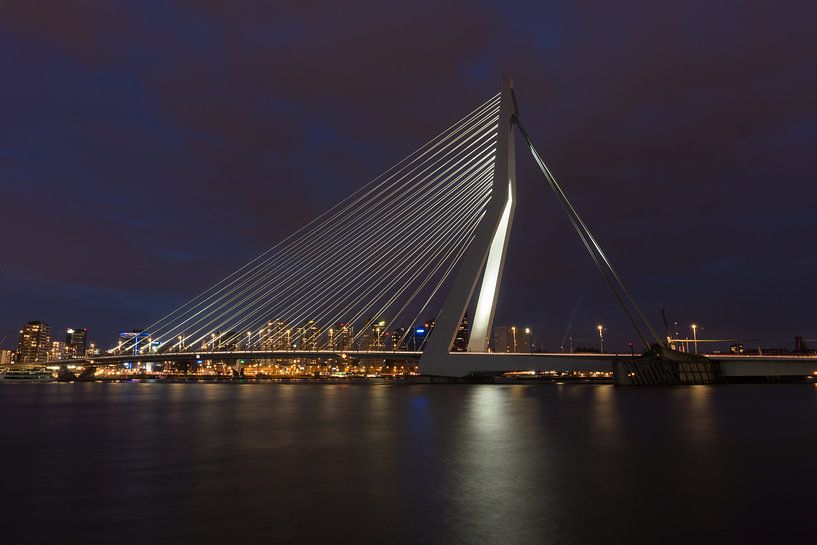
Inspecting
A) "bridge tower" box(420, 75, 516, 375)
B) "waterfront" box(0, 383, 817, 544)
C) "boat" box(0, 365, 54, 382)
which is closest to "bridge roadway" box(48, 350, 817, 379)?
"bridge tower" box(420, 75, 516, 375)

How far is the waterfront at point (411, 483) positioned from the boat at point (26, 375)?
81259mm

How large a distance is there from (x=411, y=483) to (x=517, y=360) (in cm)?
3140

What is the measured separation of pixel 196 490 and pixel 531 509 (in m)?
4.80

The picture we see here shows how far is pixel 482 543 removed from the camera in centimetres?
555

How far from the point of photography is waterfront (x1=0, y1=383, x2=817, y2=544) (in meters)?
Answer: 6.02

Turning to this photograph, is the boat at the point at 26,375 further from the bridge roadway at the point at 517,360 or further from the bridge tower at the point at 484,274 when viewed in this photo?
the bridge tower at the point at 484,274

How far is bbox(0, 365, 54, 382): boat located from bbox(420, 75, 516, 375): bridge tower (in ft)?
240

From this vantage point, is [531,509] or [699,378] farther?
[699,378]

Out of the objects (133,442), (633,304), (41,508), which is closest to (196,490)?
(41,508)

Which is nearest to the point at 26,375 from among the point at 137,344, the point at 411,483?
the point at 137,344

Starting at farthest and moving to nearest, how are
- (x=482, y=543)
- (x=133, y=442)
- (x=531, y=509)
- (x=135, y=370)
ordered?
1. (x=135, y=370)
2. (x=133, y=442)
3. (x=531, y=509)
4. (x=482, y=543)

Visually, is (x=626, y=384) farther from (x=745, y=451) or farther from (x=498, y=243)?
(x=745, y=451)

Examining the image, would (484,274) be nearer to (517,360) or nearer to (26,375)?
(517,360)

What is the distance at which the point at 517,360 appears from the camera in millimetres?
38750
